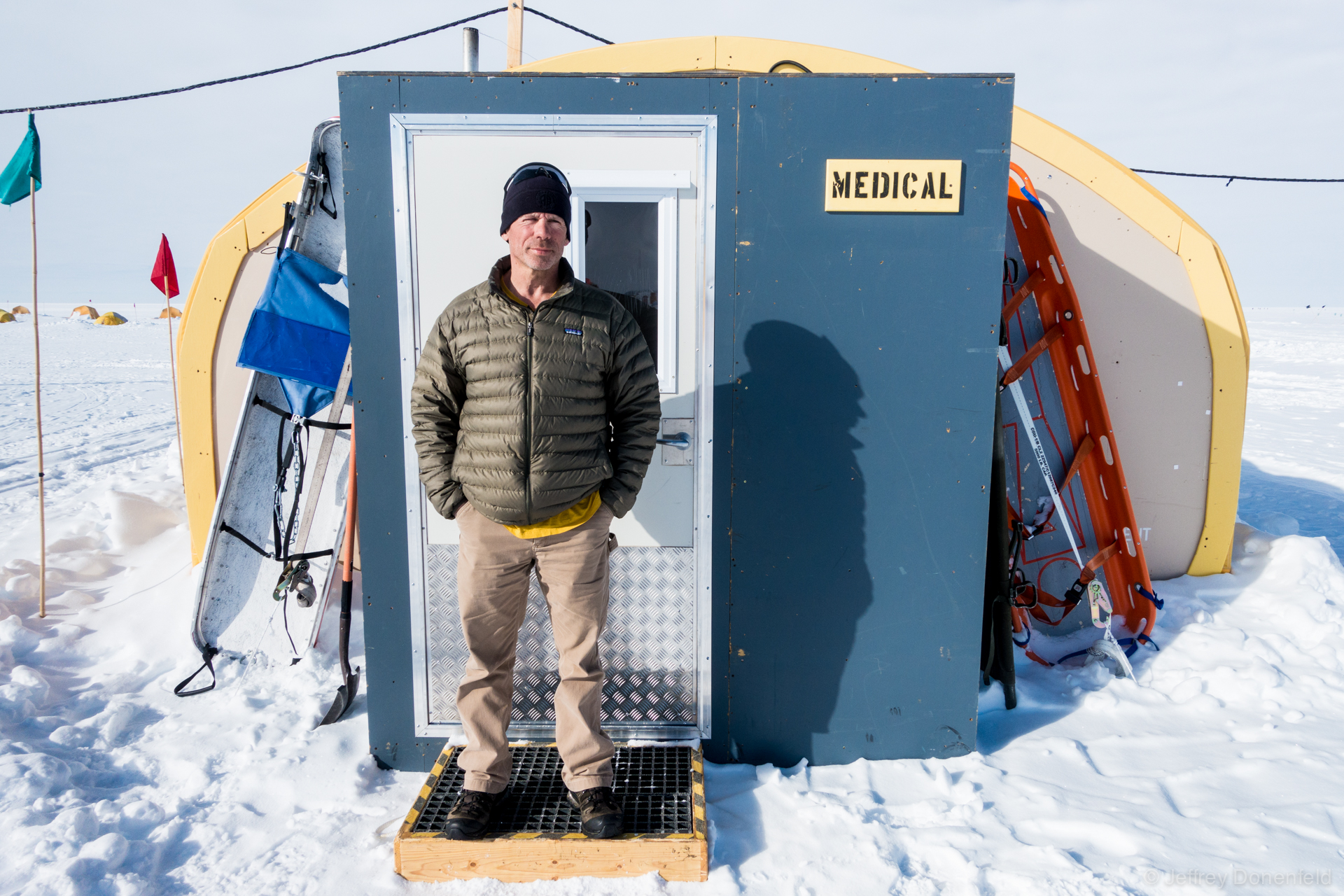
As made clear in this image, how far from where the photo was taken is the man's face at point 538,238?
2.33 meters

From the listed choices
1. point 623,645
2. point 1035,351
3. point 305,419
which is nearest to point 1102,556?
point 1035,351

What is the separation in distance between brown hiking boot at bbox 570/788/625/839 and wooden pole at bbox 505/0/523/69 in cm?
495

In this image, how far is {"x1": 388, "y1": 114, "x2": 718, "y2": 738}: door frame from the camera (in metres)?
2.80

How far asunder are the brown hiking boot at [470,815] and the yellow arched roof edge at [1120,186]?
397cm

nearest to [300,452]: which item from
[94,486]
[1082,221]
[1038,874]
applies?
[1038,874]

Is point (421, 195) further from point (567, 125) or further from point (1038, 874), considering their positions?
point (1038, 874)

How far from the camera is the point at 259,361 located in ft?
11.6

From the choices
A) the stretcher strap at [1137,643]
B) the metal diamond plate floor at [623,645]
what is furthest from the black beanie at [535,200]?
the stretcher strap at [1137,643]

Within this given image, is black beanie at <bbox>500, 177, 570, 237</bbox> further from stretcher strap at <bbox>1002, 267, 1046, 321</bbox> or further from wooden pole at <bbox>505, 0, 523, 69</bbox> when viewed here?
wooden pole at <bbox>505, 0, 523, 69</bbox>

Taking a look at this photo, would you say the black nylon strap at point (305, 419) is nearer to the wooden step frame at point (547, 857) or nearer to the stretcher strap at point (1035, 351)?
the wooden step frame at point (547, 857)

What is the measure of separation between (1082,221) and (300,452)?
16.2 feet

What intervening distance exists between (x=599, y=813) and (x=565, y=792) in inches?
13.2

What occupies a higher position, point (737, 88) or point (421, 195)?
point (737, 88)

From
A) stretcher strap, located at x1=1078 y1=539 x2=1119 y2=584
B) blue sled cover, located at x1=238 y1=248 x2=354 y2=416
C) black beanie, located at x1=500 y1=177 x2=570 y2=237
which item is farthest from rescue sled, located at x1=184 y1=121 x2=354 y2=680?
stretcher strap, located at x1=1078 y1=539 x2=1119 y2=584
